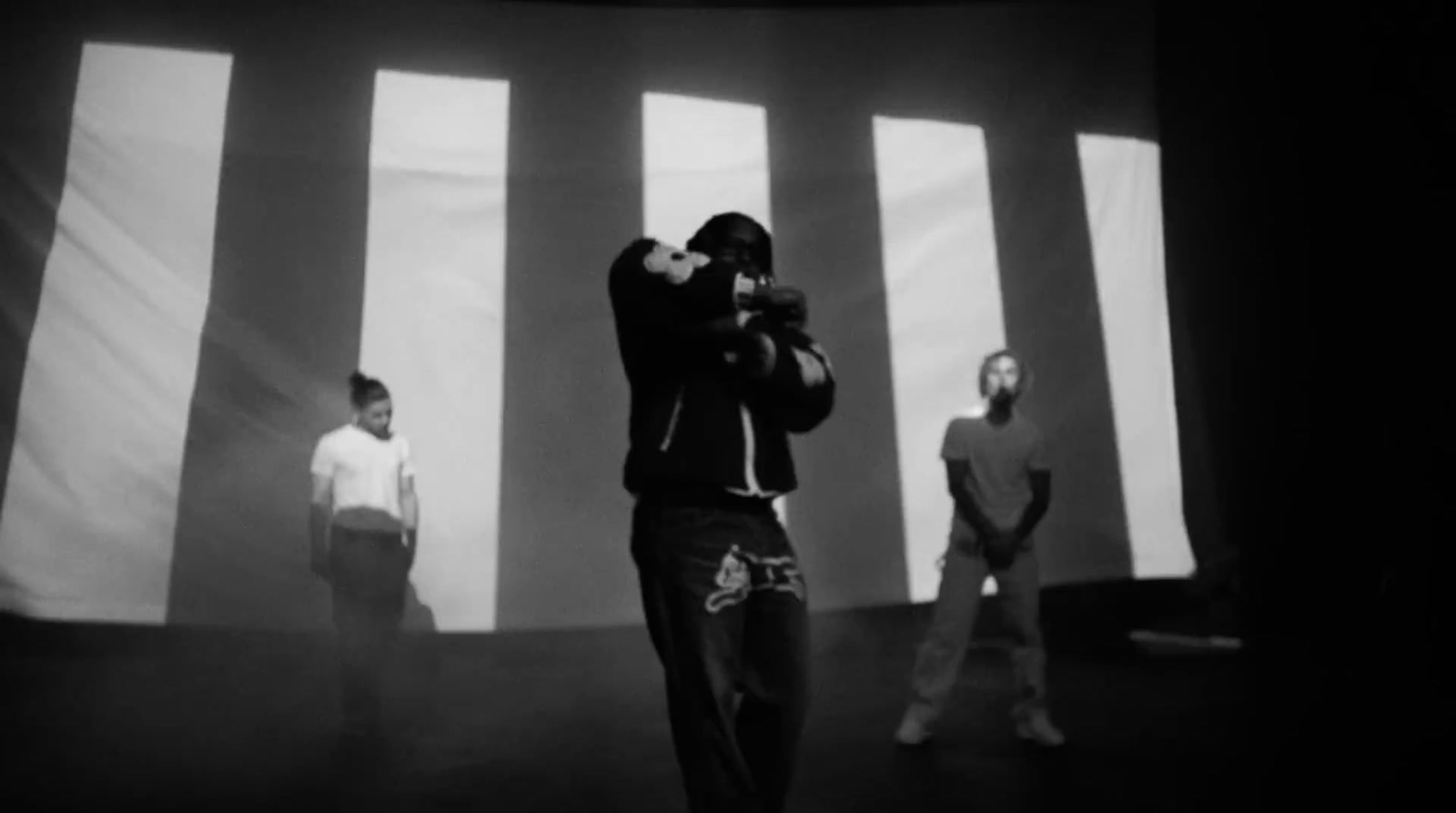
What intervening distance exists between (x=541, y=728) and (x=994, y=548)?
4.94 feet

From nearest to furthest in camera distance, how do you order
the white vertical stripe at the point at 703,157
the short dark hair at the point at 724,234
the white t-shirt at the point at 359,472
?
the short dark hair at the point at 724,234
the white t-shirt at the point at 359,472
the white vertical stripe at the point at 703,157

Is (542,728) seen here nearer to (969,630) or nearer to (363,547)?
(363,547)

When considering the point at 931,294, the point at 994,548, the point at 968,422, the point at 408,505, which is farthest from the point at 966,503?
the point at 408,505

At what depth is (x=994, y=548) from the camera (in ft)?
9.07

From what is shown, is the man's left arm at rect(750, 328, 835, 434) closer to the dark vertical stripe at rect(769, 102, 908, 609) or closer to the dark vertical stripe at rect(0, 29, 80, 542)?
the dark vertical stripe at rect(769, 102, 908, 609)

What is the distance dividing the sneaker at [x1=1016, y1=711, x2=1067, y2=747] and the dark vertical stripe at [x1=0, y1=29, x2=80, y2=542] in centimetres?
332

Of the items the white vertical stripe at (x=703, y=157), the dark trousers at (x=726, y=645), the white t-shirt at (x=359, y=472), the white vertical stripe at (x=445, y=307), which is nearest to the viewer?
the dark trousers at (x=726, y=645)

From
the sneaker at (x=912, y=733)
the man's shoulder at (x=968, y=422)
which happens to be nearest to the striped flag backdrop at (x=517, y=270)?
the man's shoulder at (x=968, y=422)

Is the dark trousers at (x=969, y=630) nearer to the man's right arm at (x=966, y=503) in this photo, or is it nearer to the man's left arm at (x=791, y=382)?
the man's right arm at (x=966, y=503)

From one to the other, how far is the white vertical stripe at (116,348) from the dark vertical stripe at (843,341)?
2235mm

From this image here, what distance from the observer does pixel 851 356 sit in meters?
3.92

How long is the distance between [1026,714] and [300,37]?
11.5ft

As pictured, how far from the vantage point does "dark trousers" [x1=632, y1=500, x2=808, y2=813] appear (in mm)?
1335

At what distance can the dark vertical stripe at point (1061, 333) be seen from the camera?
3885 millimetres
